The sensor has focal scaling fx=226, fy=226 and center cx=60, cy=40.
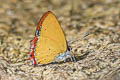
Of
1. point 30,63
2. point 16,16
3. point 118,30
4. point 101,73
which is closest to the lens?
point 101,73

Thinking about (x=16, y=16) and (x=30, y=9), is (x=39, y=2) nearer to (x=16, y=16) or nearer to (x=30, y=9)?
(x=30, y=9)

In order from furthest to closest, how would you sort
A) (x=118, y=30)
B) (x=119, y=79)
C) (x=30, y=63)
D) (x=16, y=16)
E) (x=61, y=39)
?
(x=16, y=16)
(x=118, y=30)
(x=30, y=63)
(x=61, y=39)
(x=119, y=79)

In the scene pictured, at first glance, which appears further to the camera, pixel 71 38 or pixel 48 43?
pixel 71 38

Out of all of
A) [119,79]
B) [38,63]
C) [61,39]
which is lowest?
[119,79]

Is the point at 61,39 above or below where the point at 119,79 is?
above

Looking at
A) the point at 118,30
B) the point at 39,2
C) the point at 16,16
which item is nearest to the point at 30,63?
the point at 118,30

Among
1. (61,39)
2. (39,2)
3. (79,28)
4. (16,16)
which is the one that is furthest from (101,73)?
(39,2)

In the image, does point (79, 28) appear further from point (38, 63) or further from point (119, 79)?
point (119, 79)

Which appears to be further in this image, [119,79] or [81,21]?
[81,21]
